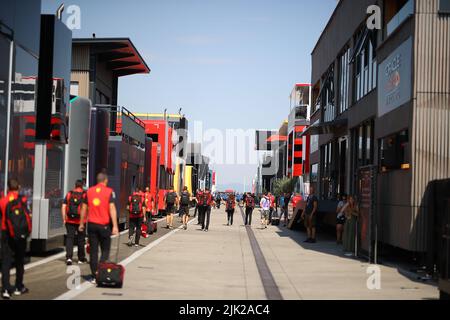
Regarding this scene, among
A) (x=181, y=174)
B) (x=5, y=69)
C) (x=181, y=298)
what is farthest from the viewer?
(x=181, y=174)

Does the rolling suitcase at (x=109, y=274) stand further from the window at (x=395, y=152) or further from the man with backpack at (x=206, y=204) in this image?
the man with backpack at (x=206, y=204)

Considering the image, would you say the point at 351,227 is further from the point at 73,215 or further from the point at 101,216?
the point at 101,216

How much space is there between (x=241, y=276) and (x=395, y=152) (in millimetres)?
6293

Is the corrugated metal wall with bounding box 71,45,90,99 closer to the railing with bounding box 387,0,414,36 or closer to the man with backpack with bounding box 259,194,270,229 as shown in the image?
the man with backpack with bounding box 259,194,270,229

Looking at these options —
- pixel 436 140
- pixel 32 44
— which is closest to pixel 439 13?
pixel 436 140

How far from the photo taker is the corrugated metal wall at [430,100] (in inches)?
683

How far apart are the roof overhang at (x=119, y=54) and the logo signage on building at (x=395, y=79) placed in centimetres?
2209

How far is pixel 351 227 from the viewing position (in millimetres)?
21781

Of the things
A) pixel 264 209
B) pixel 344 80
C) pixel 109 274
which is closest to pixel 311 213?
pixel 344 80

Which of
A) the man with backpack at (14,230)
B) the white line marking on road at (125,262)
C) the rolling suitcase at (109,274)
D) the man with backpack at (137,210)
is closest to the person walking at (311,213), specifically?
the white line marking on road at (125,262)

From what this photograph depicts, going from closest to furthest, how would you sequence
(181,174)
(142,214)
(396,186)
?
1. (396,186)
2. (142,214)
3. (181,174)

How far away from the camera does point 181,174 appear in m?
57.9
